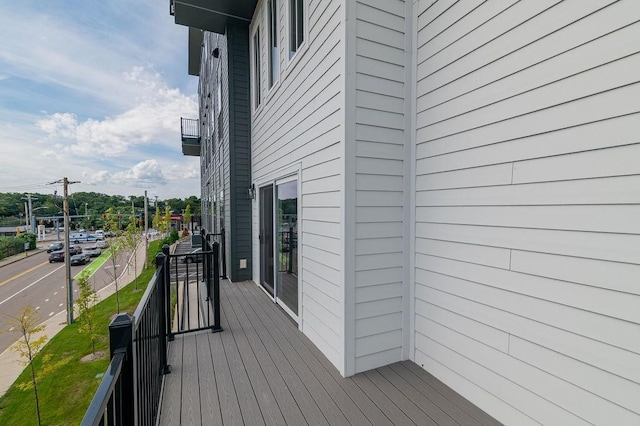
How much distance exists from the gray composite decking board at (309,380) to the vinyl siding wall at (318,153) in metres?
0.24

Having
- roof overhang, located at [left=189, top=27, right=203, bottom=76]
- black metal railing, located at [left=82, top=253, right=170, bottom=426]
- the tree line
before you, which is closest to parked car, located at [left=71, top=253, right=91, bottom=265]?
the tree line

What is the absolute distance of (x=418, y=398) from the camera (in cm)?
210

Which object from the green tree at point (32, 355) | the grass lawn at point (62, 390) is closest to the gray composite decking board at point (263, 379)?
the grass lawn at point (62, 390)

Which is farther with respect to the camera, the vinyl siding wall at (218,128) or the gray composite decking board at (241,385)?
the vinyl siding wall at (218,128)

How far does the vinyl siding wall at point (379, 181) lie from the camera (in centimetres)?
236

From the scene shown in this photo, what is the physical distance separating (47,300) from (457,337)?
2484 cm

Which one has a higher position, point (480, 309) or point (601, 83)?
point (601, 83)

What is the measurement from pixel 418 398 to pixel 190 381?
Answer: 1.75 metres

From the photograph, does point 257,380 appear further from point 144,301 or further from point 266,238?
point 266,238

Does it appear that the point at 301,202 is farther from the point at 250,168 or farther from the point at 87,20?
the point at 87,20

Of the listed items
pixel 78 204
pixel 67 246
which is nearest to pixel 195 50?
pixel 67 246

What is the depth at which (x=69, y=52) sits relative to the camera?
13086 millimetres

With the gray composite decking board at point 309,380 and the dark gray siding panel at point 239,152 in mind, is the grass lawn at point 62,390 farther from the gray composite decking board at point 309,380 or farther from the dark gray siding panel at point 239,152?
the gray composite decking board at point 309,380

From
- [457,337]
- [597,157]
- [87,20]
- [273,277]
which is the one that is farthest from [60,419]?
[87,20]
